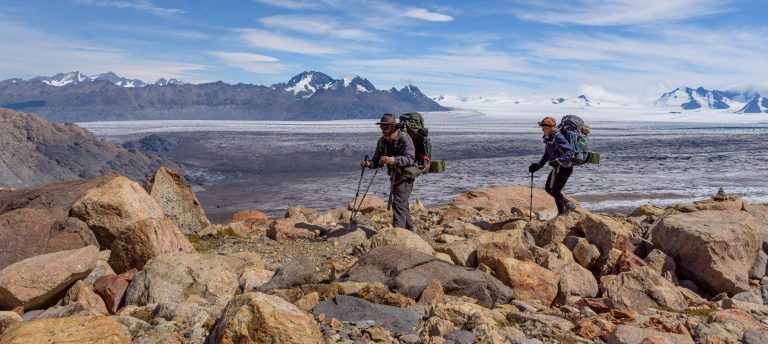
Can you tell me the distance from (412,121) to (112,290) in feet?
17.2

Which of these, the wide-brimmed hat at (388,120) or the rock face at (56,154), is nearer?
the wide-brimmed hat at (388,120)

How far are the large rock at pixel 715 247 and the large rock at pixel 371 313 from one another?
486cm

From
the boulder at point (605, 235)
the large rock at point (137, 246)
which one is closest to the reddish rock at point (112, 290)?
the large rock at point (137, 246)

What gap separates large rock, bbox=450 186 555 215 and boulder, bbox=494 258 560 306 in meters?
10.9

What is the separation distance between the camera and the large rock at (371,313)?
5258mm

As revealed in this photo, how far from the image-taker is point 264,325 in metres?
4.35

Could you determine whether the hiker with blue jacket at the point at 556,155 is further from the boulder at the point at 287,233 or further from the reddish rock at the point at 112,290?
the reddish rock at the point at 112,290

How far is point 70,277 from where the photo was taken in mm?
6238

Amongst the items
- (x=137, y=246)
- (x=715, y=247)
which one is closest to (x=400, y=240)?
(x=137, y=246)

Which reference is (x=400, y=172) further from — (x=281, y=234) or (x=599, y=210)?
(x=599, y=210)

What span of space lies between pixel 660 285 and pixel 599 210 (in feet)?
93.9

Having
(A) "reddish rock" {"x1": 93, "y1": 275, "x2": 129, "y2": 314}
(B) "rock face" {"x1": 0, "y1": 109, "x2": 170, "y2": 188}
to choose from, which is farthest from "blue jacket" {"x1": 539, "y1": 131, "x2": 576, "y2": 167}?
(B) "rock face" {"x1": 0, "y1": 109, "x2": 170, "y2": 188}

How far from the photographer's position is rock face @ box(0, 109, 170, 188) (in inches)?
3622

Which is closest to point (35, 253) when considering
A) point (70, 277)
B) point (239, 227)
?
point (70, 277)
